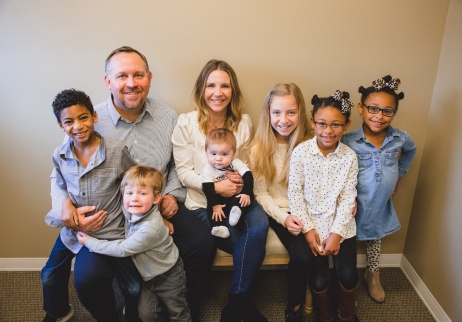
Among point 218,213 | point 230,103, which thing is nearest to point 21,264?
point 218,213

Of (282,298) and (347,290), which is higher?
(347,290)

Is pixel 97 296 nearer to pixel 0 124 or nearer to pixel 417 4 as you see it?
pixel 0 124

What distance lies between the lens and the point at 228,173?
1.92m

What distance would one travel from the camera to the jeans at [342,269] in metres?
1.74

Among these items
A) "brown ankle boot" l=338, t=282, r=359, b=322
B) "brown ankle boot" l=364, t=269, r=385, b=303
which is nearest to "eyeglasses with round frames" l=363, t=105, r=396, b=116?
"brown ankle boot" l=338, t=282, r=359, b=322

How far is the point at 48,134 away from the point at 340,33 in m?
1.78

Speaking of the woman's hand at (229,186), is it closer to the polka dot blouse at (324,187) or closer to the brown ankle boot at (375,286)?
the polka dot blouse at (324,187)

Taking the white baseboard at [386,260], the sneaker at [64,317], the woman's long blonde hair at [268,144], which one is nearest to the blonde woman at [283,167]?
the woman's long blonde hair at [268,144]

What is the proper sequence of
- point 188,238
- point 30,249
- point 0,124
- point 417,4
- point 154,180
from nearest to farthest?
1. point 154,180
2. point 188,238
3. point 417,4
4. point 0,124
5. point 30,249

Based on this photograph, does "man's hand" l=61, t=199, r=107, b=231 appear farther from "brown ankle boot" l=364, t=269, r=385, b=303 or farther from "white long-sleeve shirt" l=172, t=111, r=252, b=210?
"brown ankle boot" l=364, t=269, r=385, b=303

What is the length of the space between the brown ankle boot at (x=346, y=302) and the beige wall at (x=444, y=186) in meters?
0.54

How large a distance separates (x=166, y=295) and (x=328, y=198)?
940 mm

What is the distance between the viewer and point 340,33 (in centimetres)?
199

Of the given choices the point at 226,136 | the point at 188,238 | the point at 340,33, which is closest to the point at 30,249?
the point at 188,238
